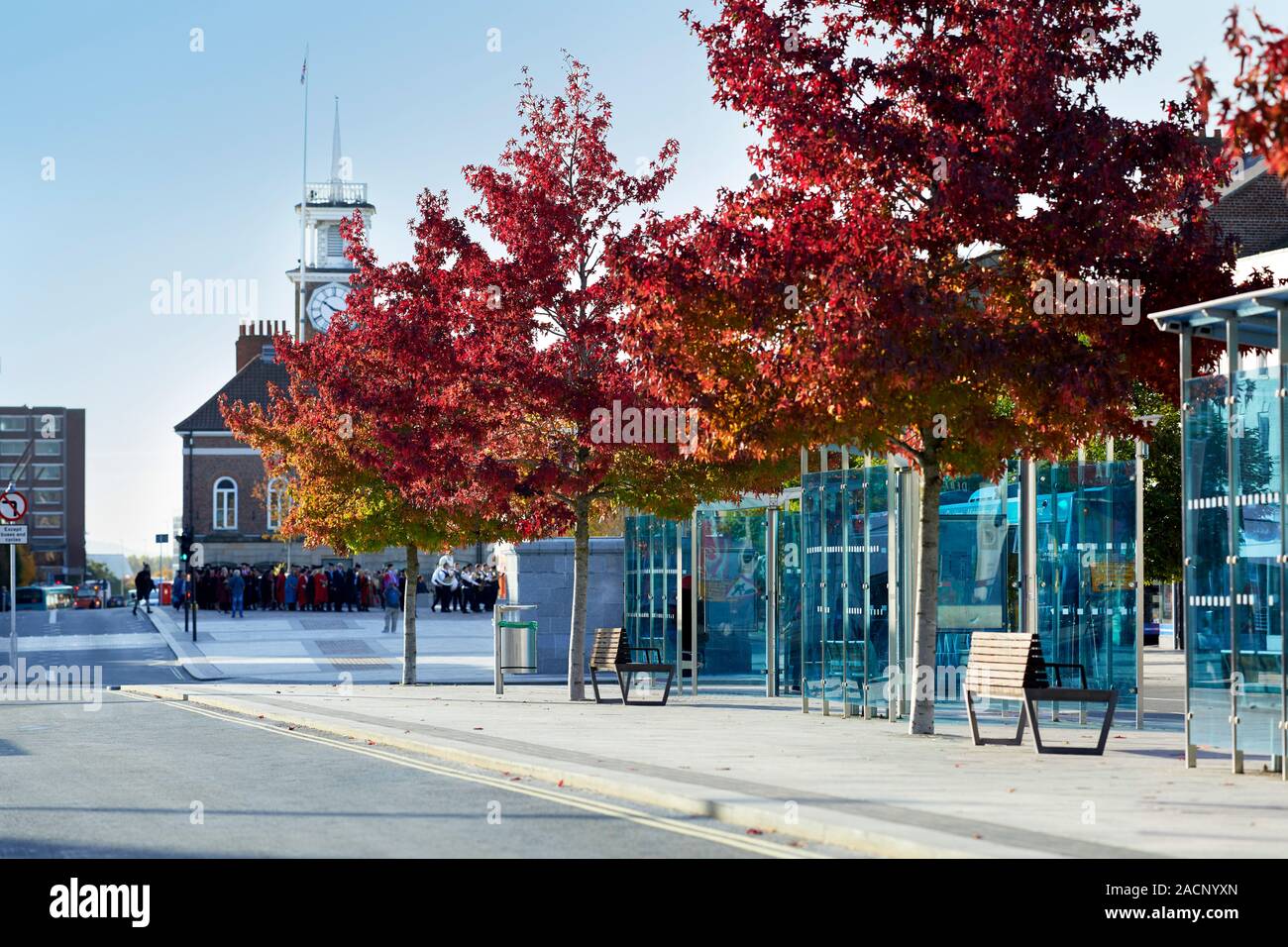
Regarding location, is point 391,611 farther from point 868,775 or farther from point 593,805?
point 593,805

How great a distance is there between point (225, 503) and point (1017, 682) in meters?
86.1

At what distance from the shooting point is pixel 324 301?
330 ft

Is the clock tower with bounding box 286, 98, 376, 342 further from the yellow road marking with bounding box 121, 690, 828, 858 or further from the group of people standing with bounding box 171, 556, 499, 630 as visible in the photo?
the yellow road marking with bounding box 121, 690, 828, 858

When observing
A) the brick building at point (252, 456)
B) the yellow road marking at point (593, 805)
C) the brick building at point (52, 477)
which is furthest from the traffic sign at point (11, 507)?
the brick building at point (52, 477)

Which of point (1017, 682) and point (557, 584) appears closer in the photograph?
point (1017, 682)

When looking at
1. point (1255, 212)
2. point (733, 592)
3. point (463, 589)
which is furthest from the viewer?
point (463, 589)

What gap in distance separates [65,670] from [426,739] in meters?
18.7

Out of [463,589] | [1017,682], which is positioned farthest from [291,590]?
[1017,682]

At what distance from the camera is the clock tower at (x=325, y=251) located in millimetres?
100125

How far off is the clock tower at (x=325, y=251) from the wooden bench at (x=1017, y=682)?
281ft

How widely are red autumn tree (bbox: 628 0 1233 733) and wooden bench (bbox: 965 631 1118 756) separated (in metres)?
0.50

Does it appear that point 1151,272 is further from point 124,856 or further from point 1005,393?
point 124,856

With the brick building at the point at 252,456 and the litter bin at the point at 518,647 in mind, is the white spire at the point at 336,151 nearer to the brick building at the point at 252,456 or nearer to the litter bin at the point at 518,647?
the brick building at the point at 252,456

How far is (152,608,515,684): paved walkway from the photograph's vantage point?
102 ft
